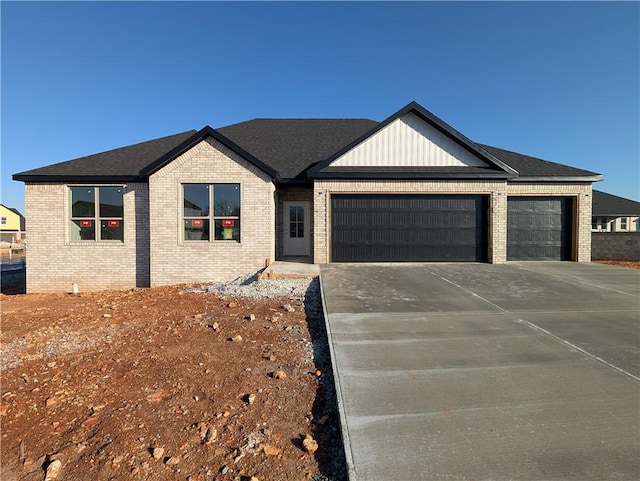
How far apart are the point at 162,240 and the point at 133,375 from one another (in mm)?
7505

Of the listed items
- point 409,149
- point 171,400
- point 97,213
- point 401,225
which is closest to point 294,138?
point 409,149

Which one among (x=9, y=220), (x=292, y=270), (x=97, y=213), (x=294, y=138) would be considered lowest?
(x=292, y=270)

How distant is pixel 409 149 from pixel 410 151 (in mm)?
80

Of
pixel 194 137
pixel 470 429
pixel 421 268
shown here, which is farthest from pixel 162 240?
pixel 470 429

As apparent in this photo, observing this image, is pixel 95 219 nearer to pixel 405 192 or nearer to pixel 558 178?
pixel 405 192

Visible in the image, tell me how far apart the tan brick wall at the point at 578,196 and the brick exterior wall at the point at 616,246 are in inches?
158

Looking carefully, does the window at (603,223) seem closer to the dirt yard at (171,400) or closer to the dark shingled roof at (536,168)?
the dark shingled roof at (536,168)

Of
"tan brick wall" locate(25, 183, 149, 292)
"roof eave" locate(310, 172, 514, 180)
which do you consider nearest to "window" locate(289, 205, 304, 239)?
"roof eave" locate(310, 172, 514, 180)

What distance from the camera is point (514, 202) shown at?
→ 1258cm

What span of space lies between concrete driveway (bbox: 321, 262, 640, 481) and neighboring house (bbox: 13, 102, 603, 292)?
193 inches

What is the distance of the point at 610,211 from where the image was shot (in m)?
30.2

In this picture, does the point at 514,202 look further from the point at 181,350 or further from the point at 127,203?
the point at 127,203

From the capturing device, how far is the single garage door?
11.7 metres

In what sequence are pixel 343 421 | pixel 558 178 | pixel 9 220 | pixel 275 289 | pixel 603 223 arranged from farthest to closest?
pixel 9 220, pixel 603 223, pixel 558 178, pixel 275 289, pixel 343 421
